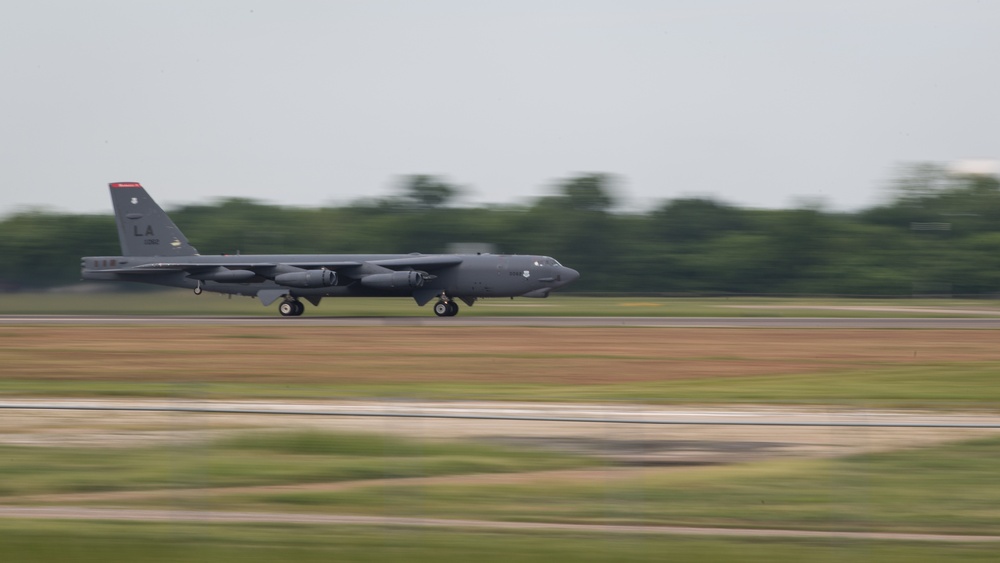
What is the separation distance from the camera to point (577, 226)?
4050 inches

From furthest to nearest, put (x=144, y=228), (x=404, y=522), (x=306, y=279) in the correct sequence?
1. (x=144, y=228)
2. (x=306, y=279)
3. (x=404, y=522)

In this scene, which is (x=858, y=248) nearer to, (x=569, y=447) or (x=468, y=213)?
(x=468, y=213)

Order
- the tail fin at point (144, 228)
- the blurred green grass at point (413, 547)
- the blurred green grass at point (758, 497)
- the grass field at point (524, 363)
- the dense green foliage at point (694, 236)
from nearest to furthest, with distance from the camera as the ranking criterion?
the blurred green grass at point (413, 547) < the blurred green grass at point (758, 497) < the grass field at point (524, 363) < the tail fin at point (144, 228) < the dense green foliage at point (694, 236)

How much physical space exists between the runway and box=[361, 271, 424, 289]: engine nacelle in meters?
1.41

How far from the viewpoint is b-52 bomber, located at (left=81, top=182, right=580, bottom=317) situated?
1861 inches

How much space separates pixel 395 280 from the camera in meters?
47.2

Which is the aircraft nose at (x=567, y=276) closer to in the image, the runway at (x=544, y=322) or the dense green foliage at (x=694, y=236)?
the runway at (x=544, y=322)

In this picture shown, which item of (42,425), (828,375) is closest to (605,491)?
(42,425)

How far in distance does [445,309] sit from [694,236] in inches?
2410

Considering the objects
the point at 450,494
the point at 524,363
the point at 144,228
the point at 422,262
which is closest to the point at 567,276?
the point at 422,262

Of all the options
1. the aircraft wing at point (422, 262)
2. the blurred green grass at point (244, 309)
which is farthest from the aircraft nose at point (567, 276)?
the aircraft wing at point (422, 262)

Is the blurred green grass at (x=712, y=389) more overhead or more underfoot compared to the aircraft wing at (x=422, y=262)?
more underfoot

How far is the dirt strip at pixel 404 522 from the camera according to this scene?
1019cm

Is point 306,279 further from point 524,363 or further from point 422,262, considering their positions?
point 524,363
